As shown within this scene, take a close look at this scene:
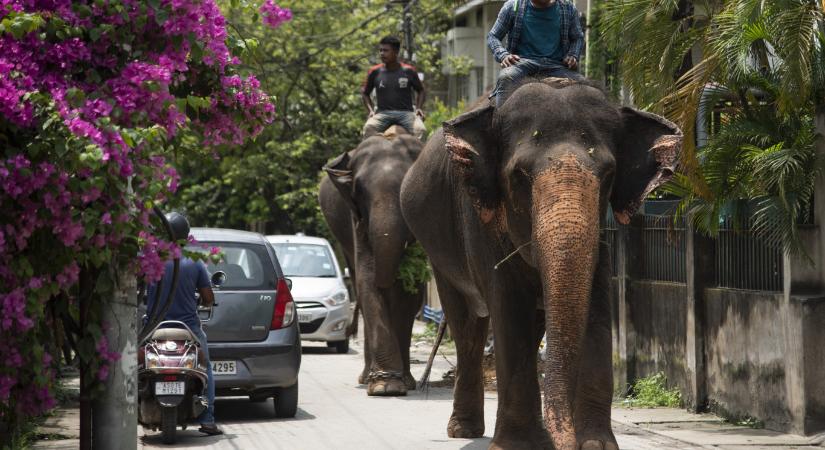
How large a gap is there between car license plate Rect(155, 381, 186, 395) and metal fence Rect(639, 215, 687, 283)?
15.6 ft

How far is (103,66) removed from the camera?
6086 mm

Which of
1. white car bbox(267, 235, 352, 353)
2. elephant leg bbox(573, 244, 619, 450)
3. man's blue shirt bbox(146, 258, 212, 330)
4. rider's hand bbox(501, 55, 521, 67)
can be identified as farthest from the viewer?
white car bbox(267, 235, 352, 353)

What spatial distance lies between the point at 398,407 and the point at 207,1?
7538 mm

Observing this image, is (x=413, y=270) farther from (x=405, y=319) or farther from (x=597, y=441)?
(x=597, y=441)

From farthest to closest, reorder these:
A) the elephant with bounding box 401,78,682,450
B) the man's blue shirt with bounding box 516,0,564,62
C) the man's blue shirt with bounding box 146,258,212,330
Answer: the man's blue shirt with bounding box 146,258,212,330
the man's blue shirt with bounding box 516,0,564,62
the elephant with bounding box 401,78,682,450

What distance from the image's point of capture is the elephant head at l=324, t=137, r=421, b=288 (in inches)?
574

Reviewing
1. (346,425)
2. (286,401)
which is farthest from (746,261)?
(286,401)

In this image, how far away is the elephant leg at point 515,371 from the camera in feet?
28.0

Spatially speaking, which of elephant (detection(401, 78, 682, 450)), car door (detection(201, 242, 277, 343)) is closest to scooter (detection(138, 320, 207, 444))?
car door (detection(201, 242, 277, 343))

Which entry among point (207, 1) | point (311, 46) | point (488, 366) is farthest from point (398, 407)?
point (311, 46)

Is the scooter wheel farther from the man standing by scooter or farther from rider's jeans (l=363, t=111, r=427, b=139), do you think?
rider's jeans (l=363, t=111, r=427, b=139)

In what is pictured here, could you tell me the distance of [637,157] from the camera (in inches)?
321

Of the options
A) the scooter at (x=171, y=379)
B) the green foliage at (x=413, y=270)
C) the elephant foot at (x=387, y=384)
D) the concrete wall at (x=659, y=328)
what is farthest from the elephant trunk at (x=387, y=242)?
the scooter at (x=171, y=379)

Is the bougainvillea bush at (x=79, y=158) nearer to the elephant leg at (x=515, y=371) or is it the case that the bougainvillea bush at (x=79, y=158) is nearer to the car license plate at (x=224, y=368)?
the elephant leg at (x=515, y=371)
